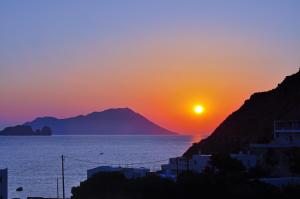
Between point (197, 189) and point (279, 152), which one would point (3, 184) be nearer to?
point (197, 189)

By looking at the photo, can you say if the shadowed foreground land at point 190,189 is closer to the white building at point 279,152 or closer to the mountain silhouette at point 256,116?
the white building at point 279,152

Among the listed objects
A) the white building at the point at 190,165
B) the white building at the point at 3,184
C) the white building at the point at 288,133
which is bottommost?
the white building at the point at 3,184

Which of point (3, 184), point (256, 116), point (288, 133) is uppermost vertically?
point (256, 116)

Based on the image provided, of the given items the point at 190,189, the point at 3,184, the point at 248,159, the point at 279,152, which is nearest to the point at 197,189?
the point at 190,189

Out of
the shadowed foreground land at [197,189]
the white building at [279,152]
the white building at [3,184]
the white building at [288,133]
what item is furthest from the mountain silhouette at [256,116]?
the shadowed foreground land at [197,189]

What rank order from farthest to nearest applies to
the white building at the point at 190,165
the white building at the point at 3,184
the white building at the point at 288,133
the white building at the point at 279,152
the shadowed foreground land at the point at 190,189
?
the white building at the point at 190,165, the white building at the point at 288,133, the white building at the point at 3,184, the white building at the point at 279,152, the shadowed foreground land at the point at 190,189

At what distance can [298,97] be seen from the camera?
9325cm

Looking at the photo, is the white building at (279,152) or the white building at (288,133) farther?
the white building at (288,133)

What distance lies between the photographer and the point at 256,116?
10256 centimetres

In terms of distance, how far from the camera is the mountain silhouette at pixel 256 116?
89875 millimetres

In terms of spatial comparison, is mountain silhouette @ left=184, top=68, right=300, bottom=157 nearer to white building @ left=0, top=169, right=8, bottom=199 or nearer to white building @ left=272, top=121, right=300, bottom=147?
white building @ left=272, top=121, right=300, bottom=147

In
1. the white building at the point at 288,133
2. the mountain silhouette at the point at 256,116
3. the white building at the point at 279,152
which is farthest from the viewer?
the mountain silhouette at the point at 256,116

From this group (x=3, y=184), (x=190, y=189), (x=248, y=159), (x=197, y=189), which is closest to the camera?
(x=197, y=189)

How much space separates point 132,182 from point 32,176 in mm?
62837
